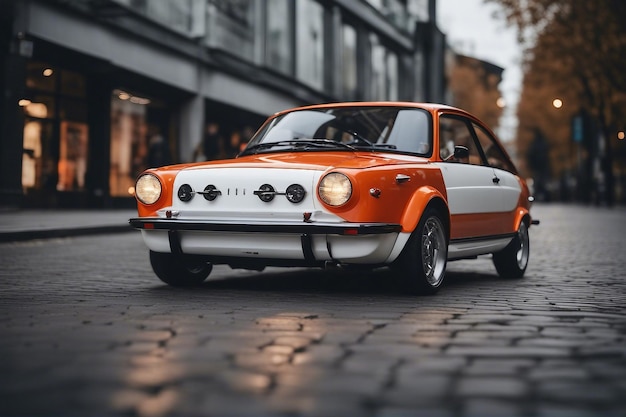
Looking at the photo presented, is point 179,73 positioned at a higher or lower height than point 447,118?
higher

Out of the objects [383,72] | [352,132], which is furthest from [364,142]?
[383,72]

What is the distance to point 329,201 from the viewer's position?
6.37m

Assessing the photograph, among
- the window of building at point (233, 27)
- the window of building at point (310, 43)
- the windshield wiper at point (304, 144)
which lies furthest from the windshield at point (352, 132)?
the window of building at point (310, 43)

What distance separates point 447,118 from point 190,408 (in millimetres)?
5133

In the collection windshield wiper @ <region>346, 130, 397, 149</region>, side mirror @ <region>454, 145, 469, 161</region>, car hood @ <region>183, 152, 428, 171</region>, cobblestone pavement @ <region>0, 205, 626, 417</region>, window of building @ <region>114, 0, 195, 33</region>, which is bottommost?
cobblestone pavement @ <region>0, 205, 626, 417</region>

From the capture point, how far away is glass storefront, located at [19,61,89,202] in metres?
20.4

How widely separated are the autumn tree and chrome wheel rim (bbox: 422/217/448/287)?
81.5 feet

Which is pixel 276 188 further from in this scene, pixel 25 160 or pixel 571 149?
pixel 571 149

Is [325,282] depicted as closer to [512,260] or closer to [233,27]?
[512,260]

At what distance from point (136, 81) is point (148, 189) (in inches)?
690

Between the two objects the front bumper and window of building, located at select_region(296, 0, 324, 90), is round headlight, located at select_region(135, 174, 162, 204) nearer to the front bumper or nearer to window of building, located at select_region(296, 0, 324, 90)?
the front bumper

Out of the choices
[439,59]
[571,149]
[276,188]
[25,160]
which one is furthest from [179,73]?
[571,149]

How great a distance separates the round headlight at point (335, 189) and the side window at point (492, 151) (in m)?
2.44

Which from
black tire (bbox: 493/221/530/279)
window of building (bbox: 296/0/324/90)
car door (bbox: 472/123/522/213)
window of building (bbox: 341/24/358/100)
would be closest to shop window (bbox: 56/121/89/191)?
window of building (bbox: 296/0/324/90)
